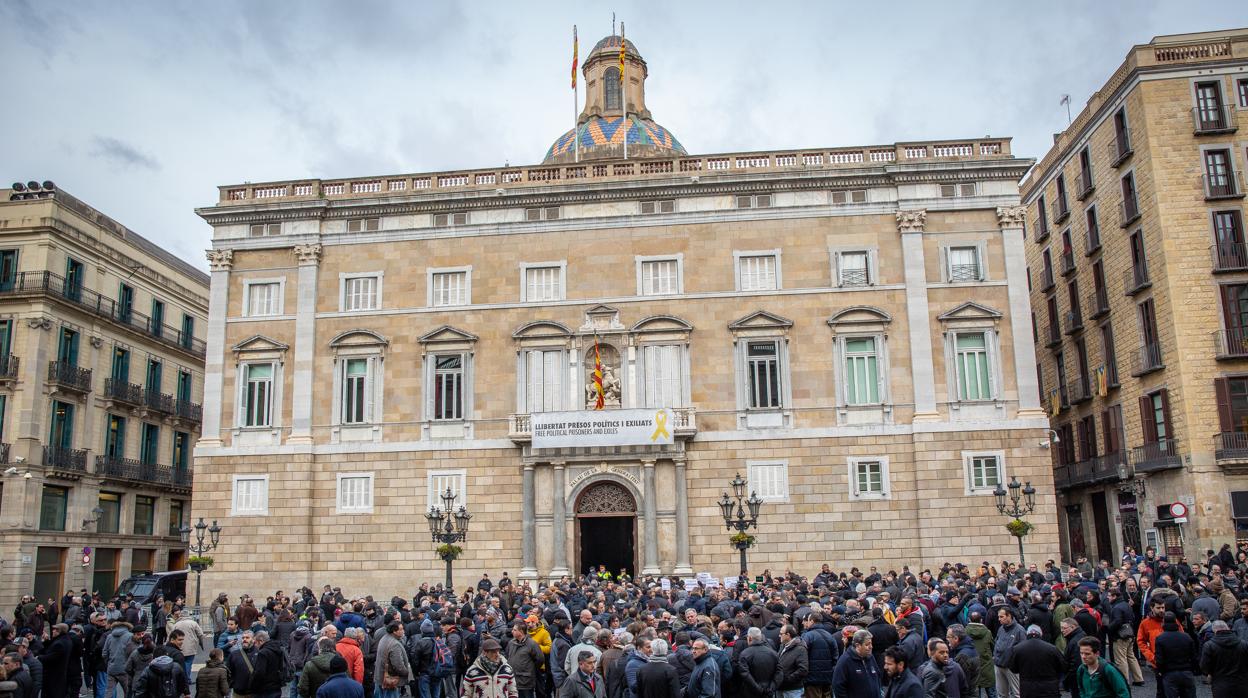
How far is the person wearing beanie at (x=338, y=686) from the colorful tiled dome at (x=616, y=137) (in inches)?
1464

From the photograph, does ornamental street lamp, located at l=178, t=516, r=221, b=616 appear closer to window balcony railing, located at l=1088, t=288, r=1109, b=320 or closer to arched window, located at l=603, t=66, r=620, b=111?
arched window, located at l=603, t=66, r=620, b=111

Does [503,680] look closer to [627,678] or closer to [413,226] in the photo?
[627,678]

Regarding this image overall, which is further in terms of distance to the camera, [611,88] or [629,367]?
[611,88]

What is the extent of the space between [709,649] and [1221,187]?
2914 cm

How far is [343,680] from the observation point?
11.4 metres

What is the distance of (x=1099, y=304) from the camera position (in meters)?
38.0

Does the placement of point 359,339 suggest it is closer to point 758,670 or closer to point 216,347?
point 216,347

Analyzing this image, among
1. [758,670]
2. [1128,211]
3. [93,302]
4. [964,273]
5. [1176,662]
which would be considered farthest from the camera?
[93,302]

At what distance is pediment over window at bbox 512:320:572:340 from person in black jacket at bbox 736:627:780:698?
837 inches

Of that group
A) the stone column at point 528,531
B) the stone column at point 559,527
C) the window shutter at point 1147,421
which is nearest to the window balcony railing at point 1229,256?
the window shutter at point 1147,421

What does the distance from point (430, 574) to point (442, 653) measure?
17.4 metres

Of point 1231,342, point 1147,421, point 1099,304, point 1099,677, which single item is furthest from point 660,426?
point 1099,677

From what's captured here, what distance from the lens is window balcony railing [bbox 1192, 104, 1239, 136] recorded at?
111 feet

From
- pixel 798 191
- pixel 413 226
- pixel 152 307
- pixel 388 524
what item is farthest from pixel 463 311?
pixel 152 307
